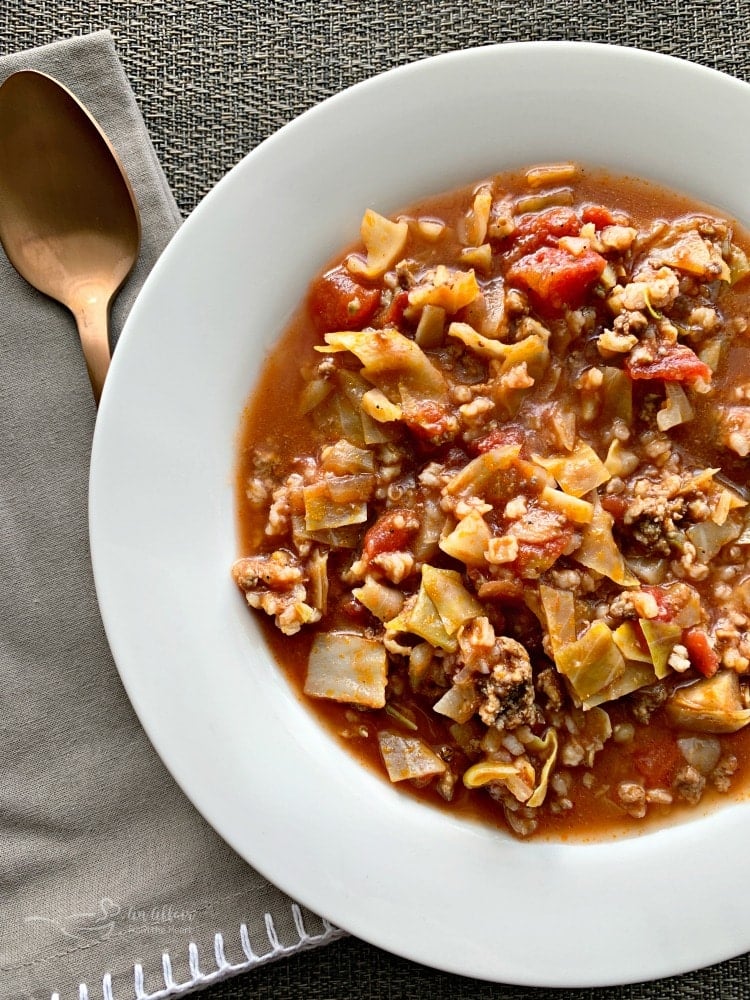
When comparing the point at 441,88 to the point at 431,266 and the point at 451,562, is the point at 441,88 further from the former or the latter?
the point at 451,562

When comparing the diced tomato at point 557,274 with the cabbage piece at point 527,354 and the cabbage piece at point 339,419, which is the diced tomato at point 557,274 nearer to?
the cabbage piece at point 527,354

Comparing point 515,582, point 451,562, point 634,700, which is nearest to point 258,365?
point 451,562

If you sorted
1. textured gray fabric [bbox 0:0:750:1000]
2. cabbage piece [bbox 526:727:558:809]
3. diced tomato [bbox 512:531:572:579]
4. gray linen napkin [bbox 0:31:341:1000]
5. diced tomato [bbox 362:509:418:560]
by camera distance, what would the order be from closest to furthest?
diced tomato [bbox 512:531:572:579] → cabbage piece [bbox 526:727:558:809] → diced tomato [bbox 362:509:418:560] → gray linen napkin [bbox 0:31:341:1000] → textured gray fabric [bbox 0:0:750:1000]

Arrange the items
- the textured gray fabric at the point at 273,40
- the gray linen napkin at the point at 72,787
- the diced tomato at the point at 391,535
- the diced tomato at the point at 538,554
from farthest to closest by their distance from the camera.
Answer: the textured gray fabric at the point at 273,40, the gray linen napkin at the point at 72,787, the diced tomato at the point at 391,535, the diced tomato at the point at 538,554

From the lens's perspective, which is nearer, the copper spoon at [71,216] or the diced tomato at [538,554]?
the diced tomato at [538,554]

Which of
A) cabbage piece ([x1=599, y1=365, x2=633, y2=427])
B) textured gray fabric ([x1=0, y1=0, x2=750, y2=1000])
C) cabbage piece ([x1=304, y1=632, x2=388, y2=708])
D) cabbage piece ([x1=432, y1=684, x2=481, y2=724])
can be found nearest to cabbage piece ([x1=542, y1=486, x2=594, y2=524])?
cabbage piece ([x1=599, y1=365, x2=633, y2=427])

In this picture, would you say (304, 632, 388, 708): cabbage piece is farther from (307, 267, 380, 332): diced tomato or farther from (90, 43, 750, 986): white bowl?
(307, 267, 380, 332): diced tomato

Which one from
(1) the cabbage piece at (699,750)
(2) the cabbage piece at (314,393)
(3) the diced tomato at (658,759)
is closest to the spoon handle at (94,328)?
(2) the cabbage piece at (314,393)
